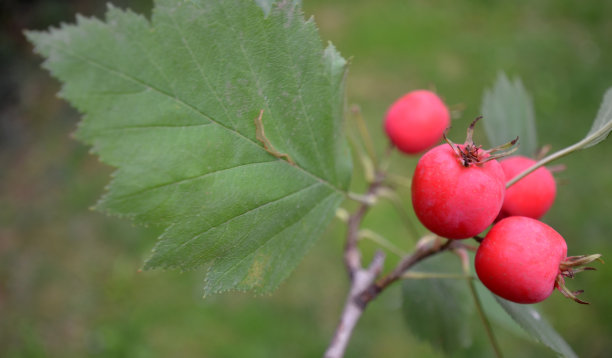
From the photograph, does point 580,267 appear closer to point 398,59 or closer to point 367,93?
point 367,93

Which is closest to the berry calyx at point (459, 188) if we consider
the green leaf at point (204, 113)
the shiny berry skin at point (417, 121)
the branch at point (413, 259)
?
the branch at point (413, 259)

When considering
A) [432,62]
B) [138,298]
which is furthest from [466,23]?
[138,298]

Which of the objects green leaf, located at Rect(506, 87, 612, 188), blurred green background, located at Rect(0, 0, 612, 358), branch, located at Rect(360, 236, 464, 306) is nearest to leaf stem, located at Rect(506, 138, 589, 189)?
green leaf, located at Rect(506, 87, 612, 188)

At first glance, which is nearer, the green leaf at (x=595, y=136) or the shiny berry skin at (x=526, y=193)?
the green leaf at (x=595, y=136)

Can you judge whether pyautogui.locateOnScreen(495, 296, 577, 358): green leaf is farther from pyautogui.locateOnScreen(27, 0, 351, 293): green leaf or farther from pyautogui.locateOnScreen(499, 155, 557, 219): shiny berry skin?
pyautogui.locateOnScreen(27, 0, 351, 293): green leaf

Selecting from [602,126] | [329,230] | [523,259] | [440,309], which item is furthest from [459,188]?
[329,230]

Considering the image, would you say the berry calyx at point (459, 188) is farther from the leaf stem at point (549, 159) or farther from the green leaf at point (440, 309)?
the green leaf at point (440, 309)

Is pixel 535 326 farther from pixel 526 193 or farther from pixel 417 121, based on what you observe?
pixel 417 121
